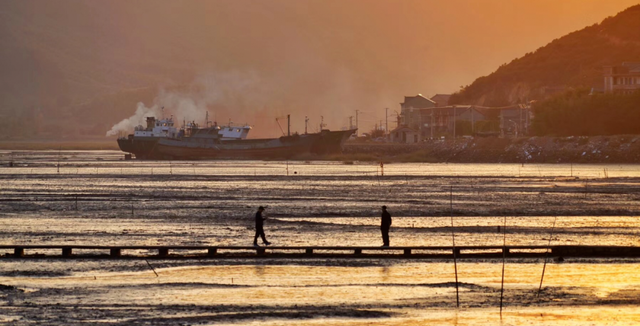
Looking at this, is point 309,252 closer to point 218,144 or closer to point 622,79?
point 218,144

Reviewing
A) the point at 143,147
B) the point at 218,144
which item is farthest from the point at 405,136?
the point at 143,147

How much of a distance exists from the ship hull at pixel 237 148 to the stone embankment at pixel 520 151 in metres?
7.23

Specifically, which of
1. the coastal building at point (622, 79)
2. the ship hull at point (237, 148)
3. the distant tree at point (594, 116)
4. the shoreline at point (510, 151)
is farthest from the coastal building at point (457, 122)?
the ship hull at point (237, 148)

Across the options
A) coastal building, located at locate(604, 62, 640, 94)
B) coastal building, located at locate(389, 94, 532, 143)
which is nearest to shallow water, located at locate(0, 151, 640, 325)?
coastal building, located at locate(604, 62, 640, 94)

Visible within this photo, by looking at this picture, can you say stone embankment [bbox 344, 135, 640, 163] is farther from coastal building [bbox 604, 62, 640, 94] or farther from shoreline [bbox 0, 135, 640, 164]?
coastal building [bbox 604, 62, 640, 94]

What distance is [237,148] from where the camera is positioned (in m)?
144

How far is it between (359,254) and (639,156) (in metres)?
86.8

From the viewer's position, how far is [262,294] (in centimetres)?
2158

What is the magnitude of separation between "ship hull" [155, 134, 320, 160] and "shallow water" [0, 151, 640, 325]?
8145 cm

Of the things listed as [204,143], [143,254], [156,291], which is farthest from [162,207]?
[204,143]

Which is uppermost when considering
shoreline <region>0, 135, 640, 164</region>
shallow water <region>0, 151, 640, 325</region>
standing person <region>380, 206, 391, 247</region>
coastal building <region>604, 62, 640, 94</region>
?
coastal building <region>604, 62, 640, 94</region>

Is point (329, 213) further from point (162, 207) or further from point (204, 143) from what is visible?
point (204, 143)

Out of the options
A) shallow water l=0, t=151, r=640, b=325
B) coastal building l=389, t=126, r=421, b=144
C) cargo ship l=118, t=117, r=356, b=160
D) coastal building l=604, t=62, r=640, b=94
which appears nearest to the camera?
shallow water l=0, t=151, r=640, b=325

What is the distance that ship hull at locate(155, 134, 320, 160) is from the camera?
141 metres
